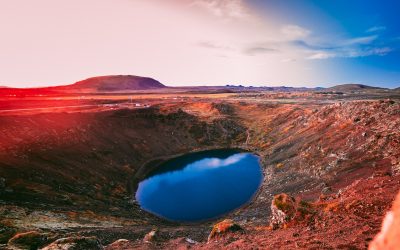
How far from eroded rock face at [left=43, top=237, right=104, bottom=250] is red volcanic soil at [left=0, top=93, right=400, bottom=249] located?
153mm

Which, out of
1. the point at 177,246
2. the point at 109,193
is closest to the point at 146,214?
the point at 109,193

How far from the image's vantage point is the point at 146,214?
57500mm

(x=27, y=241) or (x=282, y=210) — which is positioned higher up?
(x=282, y=210)

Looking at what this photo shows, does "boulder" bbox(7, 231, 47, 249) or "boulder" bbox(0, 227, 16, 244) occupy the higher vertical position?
"boulder" bbox(7, 231, 47, 249)

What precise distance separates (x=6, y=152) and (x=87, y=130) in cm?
3457

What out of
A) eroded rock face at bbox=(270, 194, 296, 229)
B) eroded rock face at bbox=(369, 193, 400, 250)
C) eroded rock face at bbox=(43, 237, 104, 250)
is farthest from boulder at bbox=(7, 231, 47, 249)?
eroded rock face at bbox=(369, 193, 400, 250)

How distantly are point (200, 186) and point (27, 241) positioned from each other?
55373 millimetres

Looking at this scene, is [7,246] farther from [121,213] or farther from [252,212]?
[252,212]

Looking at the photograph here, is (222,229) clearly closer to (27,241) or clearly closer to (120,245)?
(120,245)

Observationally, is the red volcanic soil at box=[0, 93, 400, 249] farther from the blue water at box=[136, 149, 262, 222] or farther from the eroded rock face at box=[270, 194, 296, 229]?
the blue water at box=[136, 149, 262, 222]

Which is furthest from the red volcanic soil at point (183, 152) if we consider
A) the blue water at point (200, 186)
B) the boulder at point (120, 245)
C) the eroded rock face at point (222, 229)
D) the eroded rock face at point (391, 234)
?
the eroded rock face at point (391, 234)

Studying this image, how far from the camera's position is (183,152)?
355 feet

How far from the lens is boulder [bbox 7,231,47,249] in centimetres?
2364

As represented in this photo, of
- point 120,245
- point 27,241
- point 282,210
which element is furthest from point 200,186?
point 27,241
